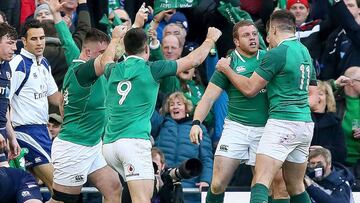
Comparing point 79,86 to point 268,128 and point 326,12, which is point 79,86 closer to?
point 268,128

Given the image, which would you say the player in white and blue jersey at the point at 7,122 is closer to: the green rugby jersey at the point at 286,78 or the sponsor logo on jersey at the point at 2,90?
the sponsor logo on jersey at the point at 2,90

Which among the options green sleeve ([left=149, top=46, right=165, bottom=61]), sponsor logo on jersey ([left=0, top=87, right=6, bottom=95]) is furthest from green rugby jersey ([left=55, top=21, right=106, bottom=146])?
green sleeve ([left=149, top=46, right=165, bottom=61])

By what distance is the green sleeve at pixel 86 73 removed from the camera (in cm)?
1552

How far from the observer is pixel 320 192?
1616 cm

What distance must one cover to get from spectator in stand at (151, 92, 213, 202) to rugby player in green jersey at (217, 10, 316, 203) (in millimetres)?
2361

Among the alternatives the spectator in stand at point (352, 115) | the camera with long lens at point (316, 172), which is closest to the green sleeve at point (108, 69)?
the camera with long lens at point (316, 172)

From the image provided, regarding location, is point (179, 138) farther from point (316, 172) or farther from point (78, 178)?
point (78, 178)

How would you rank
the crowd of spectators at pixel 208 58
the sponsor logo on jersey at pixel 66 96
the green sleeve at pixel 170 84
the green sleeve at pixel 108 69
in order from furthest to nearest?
the green sleeve at pixel 170 84, the crowd of spectators at pixel 208 58, the sponsor logo on jersey at pixel 66 96, the green sleeve at pixel 108 69

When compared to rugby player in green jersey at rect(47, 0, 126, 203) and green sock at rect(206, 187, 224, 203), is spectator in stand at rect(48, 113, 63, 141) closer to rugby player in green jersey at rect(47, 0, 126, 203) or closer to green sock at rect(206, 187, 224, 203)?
rugby player in green jersey at rect(47, 0, 126, 203)

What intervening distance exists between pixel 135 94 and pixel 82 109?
1.16m

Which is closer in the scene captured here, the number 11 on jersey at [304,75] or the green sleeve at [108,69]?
the number 11 on jersey at [304,75]

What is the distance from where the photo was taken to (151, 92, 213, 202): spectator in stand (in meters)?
17.4

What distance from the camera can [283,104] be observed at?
14.8m

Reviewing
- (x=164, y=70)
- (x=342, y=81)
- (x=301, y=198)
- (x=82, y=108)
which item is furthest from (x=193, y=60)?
(x=342, y=81)
